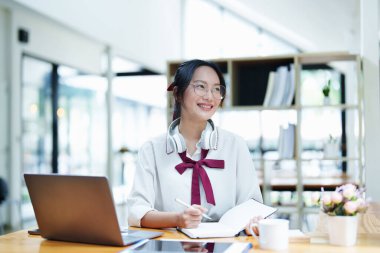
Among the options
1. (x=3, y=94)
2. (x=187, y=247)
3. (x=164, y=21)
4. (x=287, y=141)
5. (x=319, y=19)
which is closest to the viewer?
(x=187, y=247)

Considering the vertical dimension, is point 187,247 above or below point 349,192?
below

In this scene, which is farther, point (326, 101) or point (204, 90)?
point (326, 101)

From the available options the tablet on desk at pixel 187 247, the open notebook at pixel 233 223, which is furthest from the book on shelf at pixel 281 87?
the tablet on desk at pixel 187 247

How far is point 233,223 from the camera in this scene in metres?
1.85

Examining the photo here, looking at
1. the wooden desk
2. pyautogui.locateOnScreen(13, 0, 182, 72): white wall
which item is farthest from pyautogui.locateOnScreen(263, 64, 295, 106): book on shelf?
pyautogui.locateOnScreen(13, 0, 182, 72): white wall

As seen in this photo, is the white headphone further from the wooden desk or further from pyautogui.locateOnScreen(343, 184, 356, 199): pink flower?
pyautogui.locateOnScreen(343, 184, 356, 199): pink flower

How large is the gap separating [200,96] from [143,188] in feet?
1.54

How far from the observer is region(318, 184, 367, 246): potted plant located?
1551mm

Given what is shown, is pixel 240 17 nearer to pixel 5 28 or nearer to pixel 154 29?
pixel 154 29

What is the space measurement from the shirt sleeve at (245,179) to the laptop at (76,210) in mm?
581

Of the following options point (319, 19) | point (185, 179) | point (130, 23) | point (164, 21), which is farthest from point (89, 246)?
point (164, 21)

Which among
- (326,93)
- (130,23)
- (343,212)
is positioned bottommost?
(343,212)

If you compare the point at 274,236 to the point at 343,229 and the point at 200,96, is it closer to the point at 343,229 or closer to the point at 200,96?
the point at 343,229

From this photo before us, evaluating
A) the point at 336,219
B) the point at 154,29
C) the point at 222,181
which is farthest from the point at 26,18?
the point at 336,219
